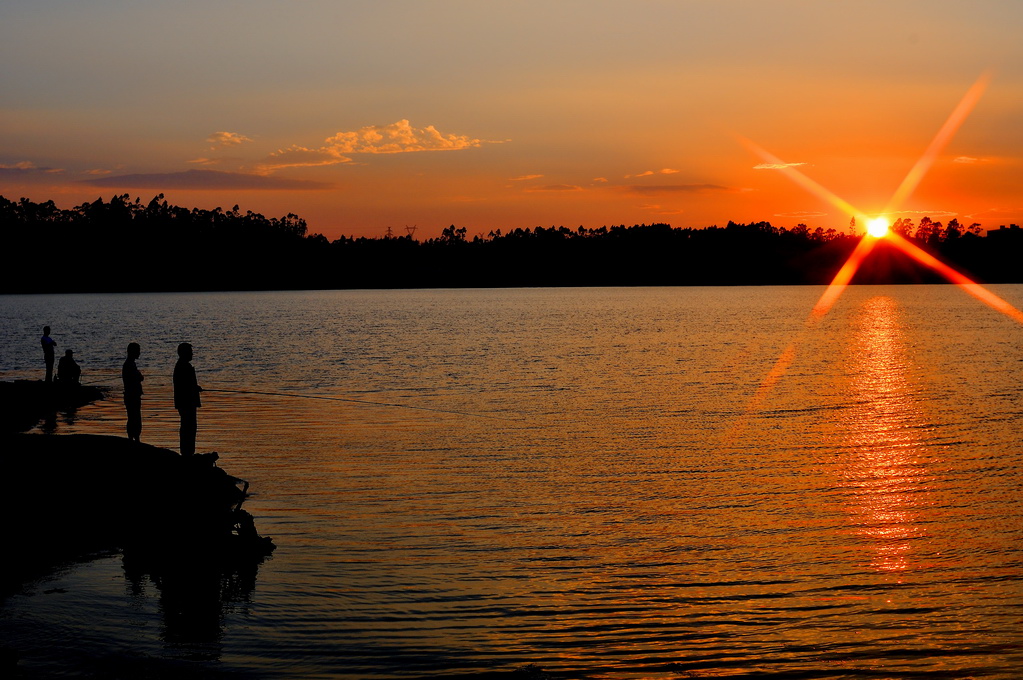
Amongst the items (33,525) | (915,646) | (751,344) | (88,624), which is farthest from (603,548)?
(751,344)

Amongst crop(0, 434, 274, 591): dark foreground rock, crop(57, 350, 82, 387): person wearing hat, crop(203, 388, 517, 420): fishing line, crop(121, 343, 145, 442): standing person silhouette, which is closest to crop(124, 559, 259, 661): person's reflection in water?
crop(0, 434, 274, 591): dark foreground rock

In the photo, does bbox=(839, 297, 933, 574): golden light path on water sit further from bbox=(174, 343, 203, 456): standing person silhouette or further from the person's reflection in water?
bbox=(174, 343, 203, 456): standing person silhouette

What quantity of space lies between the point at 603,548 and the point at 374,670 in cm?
588

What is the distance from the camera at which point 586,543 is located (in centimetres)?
1563

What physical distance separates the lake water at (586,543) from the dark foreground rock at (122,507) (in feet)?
2.80

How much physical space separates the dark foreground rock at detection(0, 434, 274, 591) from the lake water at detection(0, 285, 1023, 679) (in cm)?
85

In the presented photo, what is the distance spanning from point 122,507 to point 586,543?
7.81 m

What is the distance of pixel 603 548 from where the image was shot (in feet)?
50.3

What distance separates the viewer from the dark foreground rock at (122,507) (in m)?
14.4

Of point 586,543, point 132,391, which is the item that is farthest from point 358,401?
point 586,543

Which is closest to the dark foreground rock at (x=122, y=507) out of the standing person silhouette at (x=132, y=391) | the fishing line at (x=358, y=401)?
the standing person silhouette at (x=132, y=391)

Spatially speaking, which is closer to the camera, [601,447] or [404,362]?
[601,447]

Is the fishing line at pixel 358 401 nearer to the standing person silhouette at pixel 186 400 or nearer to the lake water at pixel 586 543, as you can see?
the lake water at pixel 586 543

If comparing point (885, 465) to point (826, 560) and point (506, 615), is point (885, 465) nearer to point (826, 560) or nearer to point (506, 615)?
point (826, 560)
